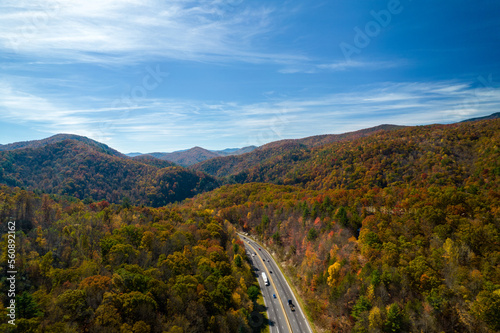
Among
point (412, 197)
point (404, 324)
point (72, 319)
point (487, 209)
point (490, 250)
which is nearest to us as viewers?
point (72, 319)

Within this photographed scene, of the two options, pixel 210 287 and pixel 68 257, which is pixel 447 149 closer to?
pixel 210 287

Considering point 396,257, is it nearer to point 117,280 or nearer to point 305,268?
point 305,268

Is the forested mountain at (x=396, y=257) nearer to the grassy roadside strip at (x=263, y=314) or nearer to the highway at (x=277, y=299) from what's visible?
the highway at (x=277, y=299)

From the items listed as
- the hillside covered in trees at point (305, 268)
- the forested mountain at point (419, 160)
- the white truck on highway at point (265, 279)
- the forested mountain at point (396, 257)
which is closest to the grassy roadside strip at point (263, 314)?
the hillside covered in trees at point (305, 268)

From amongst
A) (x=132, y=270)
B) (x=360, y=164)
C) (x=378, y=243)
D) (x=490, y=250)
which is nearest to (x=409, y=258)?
(x=378, y=243)

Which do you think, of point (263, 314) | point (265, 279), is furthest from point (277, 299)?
point (265, 279)
